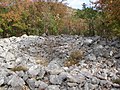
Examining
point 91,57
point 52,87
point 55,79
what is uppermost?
point 91,57

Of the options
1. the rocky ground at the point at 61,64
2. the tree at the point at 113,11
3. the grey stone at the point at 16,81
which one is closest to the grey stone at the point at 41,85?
the rocky ground at the point at 61,64

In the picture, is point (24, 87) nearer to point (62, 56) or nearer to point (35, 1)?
point (62, 56)

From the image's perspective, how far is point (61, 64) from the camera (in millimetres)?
10125

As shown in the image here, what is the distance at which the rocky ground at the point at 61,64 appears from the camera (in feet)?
27.7

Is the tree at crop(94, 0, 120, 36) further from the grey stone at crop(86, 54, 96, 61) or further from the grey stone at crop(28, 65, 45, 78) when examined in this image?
the grey stone at crop(28, 65, 45, 78)

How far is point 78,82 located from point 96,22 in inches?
279

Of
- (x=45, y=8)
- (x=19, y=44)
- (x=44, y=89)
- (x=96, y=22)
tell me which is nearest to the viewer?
(x=44, y=89)

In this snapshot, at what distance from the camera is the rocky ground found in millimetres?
8445

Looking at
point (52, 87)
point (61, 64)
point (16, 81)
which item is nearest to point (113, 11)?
point (61, 64)

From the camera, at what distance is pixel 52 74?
8844 millimetres

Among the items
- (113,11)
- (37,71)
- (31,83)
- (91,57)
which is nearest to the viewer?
(31,83)

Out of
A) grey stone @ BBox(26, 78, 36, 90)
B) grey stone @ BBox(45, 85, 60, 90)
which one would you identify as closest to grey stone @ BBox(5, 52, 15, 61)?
grey stone @ BBox(26, 78, 36, 90)

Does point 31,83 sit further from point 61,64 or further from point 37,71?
point 61,64

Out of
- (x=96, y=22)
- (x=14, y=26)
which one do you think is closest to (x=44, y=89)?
(x=96, y=22)
